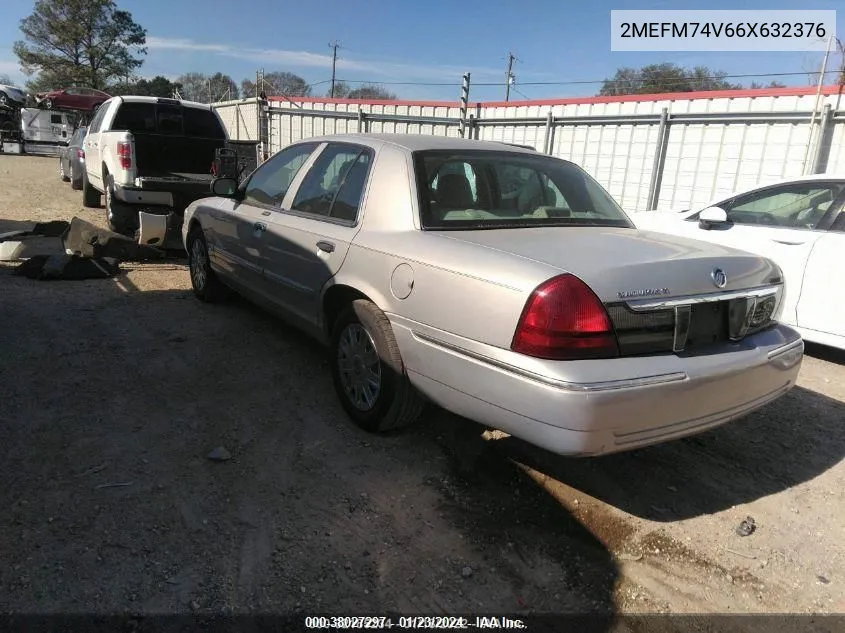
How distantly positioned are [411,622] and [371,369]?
143cm

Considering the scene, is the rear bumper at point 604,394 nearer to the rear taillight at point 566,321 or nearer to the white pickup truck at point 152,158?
the rear taillight at point 566,321

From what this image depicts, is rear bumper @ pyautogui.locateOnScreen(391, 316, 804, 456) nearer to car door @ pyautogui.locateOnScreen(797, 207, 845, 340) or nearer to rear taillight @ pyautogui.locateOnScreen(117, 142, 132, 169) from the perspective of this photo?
car door @ pyautogui.locateOnScreen(797, 207, 845, 340)

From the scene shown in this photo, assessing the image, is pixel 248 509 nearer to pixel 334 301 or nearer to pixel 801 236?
pixel 334 301

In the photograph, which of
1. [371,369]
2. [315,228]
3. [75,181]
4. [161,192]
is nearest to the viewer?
[371,369]

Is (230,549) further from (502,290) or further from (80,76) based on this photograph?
(80,76)

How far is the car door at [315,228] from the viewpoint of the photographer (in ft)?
11.6

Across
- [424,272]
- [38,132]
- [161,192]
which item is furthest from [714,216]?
[38,132]

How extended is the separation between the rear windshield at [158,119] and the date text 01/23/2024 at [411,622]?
28.2 feet

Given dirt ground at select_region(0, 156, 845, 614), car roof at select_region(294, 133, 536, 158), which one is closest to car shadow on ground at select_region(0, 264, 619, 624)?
dirt ground at select_region(0, 156, 845, 614)

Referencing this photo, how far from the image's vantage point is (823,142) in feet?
25.3

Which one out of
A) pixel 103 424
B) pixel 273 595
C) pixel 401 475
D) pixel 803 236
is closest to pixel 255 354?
pixel 103 424

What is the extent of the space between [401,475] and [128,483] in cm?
128

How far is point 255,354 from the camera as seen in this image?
15.0 ft

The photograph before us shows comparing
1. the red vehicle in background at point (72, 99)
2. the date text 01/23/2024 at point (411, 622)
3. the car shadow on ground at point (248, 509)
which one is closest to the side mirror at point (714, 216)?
the car shadow on ground at point (248, 509)
